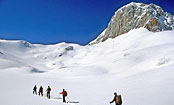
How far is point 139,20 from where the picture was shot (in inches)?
5177

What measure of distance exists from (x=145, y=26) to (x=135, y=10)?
25072 millimetres

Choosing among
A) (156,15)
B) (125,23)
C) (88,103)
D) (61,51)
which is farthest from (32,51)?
(88,103)

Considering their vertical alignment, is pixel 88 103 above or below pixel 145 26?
below

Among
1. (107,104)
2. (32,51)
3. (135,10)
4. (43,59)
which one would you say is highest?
(135,10)

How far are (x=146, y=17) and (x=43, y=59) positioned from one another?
9098cm

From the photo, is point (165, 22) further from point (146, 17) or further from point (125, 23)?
point (125, 23)

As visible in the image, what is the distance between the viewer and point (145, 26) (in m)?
123

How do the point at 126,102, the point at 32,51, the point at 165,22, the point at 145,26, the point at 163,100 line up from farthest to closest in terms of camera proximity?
the point at 32,51, the point at 165,22, the point at 145,26, the point at 126,102, the point at 163,100

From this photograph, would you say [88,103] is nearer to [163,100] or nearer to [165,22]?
[163,100]

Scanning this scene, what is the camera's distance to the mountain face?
12240 cm

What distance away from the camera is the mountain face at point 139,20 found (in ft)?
402

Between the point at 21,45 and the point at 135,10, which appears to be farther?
the point at 21,45

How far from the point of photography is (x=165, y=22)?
13112cm

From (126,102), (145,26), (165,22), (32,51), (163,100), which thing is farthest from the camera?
(32,51)
